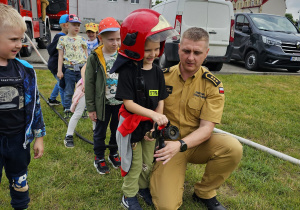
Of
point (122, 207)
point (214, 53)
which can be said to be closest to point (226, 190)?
point (122, 207)

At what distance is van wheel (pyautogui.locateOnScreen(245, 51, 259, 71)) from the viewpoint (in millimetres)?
10266

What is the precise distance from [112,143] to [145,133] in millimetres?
1089

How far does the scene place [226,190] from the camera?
289cm

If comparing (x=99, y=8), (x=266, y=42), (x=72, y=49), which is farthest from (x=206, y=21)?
(x=99, y=8)

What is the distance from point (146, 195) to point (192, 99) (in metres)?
1.13

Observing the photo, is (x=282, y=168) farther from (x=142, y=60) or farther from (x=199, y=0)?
(x=199, y=0)

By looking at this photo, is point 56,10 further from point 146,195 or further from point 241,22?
point 146,195

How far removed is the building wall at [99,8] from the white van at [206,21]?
2734cm

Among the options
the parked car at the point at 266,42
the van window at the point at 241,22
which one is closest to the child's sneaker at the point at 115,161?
the parked car at the point at 266,42

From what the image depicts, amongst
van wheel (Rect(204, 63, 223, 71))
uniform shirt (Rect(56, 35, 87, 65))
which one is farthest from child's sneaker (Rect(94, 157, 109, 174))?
van wheel (Rect(204, 63, 223, 71))

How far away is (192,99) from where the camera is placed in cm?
262

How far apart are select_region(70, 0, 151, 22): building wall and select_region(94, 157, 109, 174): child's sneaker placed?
33999 millimetres

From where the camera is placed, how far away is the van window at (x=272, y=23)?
10211 millimetres

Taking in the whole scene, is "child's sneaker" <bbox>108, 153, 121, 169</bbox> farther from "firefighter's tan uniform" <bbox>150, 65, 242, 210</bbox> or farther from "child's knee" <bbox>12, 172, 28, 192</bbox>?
"child's knee" <bbox>12, 172, 28, 192</bbox>
